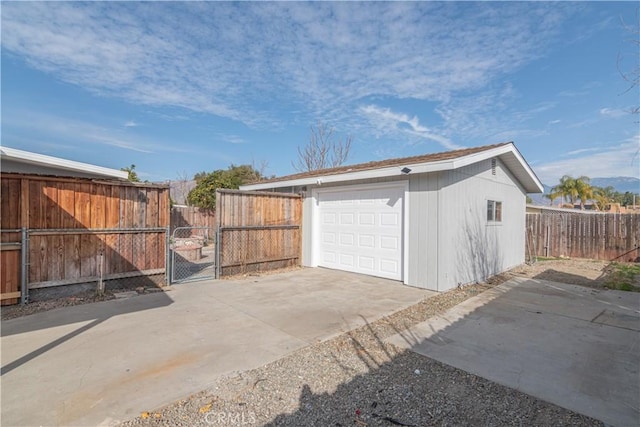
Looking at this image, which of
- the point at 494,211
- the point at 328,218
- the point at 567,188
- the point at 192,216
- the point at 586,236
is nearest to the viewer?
the point at 494,211

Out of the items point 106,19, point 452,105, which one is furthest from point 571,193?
point 106,19

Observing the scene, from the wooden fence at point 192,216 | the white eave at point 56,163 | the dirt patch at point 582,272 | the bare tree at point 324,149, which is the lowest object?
the dirt patch at point 582,272

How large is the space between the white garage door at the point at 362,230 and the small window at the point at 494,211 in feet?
9.89

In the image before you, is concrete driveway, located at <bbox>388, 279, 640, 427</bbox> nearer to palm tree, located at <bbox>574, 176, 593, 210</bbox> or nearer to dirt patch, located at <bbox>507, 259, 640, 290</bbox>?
dirt patch, located at <bbox>507, 259, 640, 290</bbox>

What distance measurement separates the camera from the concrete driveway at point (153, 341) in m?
2.69

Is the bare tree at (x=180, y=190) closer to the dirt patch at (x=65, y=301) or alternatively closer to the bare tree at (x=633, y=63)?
the dirt patch at (x=65, y=301)

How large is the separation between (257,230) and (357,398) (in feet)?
21.2

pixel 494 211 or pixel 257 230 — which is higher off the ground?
pixel 494 211

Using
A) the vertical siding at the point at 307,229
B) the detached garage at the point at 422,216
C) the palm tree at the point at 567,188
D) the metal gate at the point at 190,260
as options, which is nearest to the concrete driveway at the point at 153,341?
the metal gate at the point at 190,260

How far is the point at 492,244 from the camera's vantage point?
888 cm

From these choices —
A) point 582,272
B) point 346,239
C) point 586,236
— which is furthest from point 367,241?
point 586,236

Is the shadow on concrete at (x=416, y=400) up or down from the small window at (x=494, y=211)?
down

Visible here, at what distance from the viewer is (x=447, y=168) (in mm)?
6336

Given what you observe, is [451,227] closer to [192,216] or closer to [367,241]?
[367,241]
